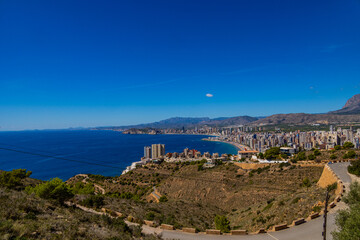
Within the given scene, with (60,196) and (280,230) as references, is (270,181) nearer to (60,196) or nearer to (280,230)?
(280,230)

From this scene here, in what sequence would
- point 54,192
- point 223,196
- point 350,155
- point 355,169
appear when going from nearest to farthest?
point 54,192 → point 355,169 → point 350,155 → point 223,196

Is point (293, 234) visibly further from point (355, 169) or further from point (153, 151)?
point (153, 151)

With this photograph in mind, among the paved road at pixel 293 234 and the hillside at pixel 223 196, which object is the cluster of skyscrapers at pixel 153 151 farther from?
the paved road at pixel 293 234

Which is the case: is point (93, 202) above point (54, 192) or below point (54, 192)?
below

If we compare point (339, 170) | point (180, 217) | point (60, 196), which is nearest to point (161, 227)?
point (180, 217)

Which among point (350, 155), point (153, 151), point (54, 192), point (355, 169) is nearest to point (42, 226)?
point (54, 192)

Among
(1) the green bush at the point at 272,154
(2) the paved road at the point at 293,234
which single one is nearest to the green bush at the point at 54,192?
(2) the paved road at the point at 293,234

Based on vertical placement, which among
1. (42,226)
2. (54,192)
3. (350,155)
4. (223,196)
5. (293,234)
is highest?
(42,226)

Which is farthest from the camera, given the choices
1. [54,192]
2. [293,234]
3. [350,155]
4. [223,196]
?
[223,196]

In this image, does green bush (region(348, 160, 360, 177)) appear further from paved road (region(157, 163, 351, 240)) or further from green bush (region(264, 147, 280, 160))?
green bush (region(264, 147, 280, 160))

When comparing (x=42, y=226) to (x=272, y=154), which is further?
(x=272, y=154)

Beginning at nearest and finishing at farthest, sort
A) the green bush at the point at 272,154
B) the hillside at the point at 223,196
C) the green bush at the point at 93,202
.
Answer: the hillside at the point at 223,196 → the green bush at the point at 93,202 → the green bush at the point at 272,154
